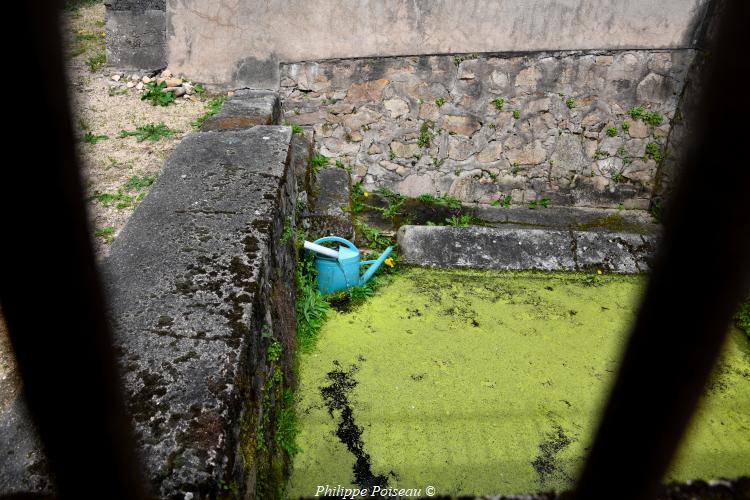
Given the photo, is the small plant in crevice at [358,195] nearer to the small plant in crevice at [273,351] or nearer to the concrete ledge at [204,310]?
the concrete ledge at [204,310]

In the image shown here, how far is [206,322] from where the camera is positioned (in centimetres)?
161

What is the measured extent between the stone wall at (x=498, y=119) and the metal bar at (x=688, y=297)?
4043 mm

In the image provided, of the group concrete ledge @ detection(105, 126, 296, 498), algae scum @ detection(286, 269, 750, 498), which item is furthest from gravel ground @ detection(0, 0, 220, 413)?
algae scum @ detection(286, 269, 750, 498)

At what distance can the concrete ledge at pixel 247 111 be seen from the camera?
3326mm

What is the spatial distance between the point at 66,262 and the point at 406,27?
4.08 metres

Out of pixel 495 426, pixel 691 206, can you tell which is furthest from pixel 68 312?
pixel 495 426

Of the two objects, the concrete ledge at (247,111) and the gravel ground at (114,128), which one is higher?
the concrete ledge at (247,111)

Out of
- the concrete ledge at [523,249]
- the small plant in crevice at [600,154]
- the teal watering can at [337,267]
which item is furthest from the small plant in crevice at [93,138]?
the small plant in crevice at [600,154]

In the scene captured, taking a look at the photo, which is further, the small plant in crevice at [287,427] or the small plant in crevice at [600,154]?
the small plant in crevice at [600,154]

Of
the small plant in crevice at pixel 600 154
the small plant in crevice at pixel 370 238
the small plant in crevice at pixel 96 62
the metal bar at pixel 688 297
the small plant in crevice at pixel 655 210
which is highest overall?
the metal bar at pixel 688 297

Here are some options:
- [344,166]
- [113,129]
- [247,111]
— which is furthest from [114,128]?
[344,166]

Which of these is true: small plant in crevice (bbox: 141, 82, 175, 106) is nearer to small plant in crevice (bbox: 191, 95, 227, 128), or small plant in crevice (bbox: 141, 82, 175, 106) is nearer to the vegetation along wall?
the vegetation along wall

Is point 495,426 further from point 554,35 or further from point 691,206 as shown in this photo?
point 554,35

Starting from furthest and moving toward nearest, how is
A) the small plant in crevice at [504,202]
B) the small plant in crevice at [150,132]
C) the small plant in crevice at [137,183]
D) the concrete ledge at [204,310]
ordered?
the small plant in crevice at [504,202]
the small plant in crevice at [150,132]
the small plant in crevice at [137,183]
the concrete ledge at [204,310]
